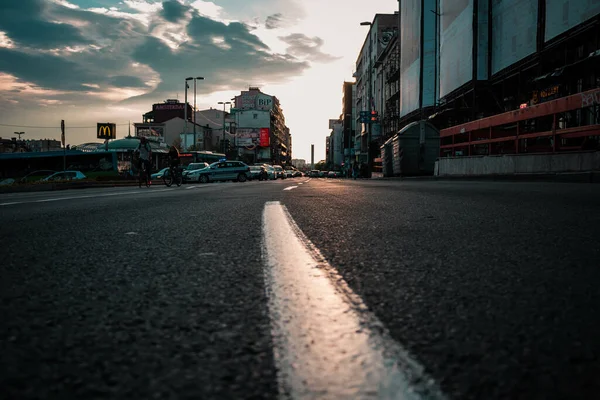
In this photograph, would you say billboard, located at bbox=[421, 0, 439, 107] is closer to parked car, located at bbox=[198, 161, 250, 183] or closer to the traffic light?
parked car, located at bbox=[198, 161, 250, 183]

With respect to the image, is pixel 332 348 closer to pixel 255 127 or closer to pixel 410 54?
pixel 410 54

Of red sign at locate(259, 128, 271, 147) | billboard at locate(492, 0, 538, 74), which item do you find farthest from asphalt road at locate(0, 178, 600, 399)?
red sign at locate(259, 128, 271, 147)

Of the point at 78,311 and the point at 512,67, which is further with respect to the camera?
the point at 512,67

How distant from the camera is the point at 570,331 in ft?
3.61

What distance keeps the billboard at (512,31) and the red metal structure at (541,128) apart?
549 centimetres

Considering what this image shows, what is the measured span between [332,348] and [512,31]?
25187 millimetres

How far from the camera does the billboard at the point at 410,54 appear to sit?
137 ft

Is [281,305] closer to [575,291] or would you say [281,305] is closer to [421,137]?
[575,291]

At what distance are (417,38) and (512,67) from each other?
20.8m

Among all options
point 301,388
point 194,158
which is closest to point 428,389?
point 301,388

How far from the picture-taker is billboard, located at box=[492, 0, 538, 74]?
20359 millimetres

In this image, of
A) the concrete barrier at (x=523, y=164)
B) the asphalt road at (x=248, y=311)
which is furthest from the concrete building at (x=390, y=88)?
the asphalt road at (x=248, y=311)

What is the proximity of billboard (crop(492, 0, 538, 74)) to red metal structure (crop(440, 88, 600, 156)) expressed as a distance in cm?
549

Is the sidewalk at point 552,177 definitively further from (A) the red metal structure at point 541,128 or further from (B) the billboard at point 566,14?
(B) the billboard at point 566,14
